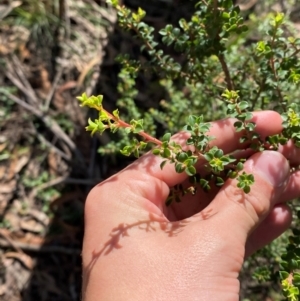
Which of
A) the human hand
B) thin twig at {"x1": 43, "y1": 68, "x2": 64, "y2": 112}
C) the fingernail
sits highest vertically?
the fingernail

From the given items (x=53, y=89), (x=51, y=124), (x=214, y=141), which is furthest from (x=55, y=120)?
(x=214, y=141)

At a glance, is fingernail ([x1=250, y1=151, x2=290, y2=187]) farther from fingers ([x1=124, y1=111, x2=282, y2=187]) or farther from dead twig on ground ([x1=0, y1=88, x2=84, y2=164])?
dead twig on ground ([x1=0, y1=88, x2=84, y2=164])

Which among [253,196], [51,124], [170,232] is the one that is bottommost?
[51,124]

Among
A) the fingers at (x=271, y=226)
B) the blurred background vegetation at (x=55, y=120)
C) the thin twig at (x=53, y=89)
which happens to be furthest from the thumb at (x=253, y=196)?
the thin twig at (x=53, y=89)

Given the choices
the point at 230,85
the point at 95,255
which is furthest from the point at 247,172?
the point at 95,255

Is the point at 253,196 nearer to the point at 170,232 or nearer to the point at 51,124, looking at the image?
the point at 170,232

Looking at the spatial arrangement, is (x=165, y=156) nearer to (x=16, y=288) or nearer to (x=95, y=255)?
(x=95, y=255)

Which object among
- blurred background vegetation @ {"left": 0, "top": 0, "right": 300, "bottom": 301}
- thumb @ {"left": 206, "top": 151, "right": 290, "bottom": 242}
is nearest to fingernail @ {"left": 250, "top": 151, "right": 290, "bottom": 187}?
thumb @ {"left": 206, "top": 151, "right": 290, "bottom": 242}

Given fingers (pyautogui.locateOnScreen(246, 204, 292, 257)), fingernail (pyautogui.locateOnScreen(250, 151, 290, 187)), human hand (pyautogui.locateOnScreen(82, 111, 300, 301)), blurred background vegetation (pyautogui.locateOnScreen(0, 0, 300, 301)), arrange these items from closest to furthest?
human hand (pyautogui.locateOnScreen(82, 111, 300, 301)), fingernail (pyautogui.locateOnScreen(250, 151, 290, 187)), fingers (pyautogui.locateOnScreen(246, 204, 292, 257)), blurred background vegetation (pyautogui.locateOnScreen(0, 0, 300, 301))
